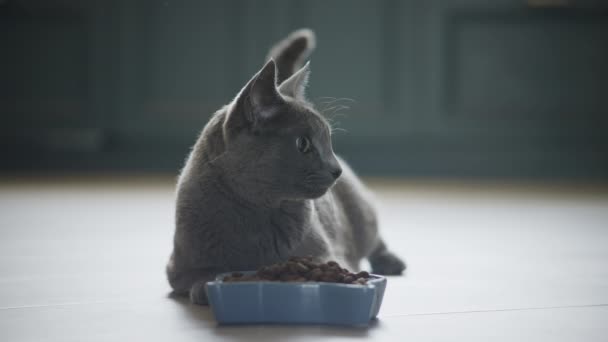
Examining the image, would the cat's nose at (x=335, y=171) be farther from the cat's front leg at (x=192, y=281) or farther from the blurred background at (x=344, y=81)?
the blurred background at (x=344, y=81)

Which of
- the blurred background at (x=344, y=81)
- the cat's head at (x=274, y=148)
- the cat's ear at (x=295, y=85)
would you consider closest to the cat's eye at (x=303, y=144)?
the cat's head at (x=274, y=148)

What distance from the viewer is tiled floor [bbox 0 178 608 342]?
1093 millimetres

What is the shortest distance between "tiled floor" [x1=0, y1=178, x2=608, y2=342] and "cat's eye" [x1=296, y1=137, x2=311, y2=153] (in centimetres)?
27

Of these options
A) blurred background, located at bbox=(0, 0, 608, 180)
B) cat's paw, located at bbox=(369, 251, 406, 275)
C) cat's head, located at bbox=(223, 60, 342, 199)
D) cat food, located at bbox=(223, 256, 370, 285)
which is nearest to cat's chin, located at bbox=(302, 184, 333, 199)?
cat's head, located at bbox=(223, 60, 342, 199)

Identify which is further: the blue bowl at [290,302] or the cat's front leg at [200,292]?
the cat's front leg at [200,292]

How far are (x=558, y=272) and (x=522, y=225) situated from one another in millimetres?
798

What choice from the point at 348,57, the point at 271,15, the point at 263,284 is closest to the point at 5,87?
the point at 271,15

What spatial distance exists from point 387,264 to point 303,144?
567 mm

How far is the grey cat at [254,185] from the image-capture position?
1187mm

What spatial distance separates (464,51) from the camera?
401cm

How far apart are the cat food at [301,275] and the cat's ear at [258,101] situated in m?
0.23

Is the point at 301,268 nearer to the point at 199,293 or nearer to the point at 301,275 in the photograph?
the point at 301,275

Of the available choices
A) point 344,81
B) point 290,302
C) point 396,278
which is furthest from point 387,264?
point 344,81

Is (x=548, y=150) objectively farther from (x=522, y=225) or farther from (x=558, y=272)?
(x=558, y=272)
